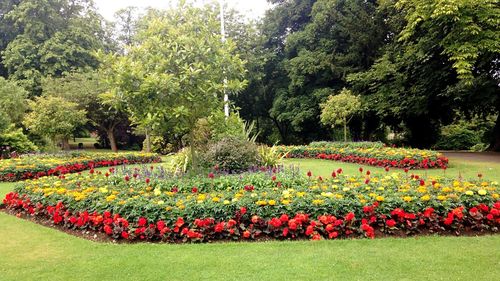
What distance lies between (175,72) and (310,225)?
400 centimetres

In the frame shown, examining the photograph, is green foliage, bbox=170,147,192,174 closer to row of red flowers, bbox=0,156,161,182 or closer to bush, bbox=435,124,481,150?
row of red flowers, bbox=0,156,161,182

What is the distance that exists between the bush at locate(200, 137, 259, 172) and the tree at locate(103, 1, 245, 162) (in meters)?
1.66

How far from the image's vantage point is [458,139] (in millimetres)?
27109

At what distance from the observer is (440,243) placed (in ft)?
14.5

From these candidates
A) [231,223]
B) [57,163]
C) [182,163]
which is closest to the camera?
[231,223]

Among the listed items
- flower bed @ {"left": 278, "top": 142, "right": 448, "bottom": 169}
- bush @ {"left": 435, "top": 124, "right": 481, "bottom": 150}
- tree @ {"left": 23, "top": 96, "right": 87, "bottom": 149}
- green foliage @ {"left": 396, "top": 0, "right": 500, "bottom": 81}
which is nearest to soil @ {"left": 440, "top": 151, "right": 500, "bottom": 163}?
flower bed @ {"left": 278, "top": 142, "right": 448, "bottom": 169}

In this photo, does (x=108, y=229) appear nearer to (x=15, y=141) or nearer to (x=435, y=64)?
(x=15, y=141)

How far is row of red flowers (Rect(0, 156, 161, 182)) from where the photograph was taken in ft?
36.2

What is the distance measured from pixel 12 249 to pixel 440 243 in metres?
5.12

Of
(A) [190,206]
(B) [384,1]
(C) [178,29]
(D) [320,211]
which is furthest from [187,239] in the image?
(B) [384,1]

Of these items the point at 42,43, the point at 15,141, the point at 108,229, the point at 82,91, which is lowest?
the point at 108,229

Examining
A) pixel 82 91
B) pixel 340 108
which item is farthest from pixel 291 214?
pixel 82 91

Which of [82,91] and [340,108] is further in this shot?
[82,91]

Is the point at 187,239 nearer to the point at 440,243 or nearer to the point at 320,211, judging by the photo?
A: the point at 320,211
